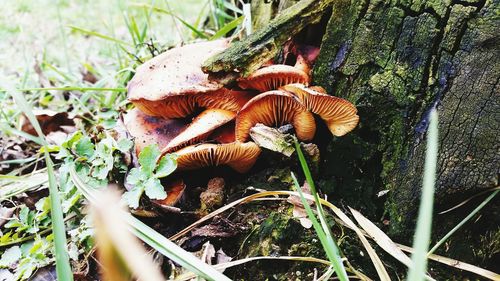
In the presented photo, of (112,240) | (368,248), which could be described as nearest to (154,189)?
(368,248)

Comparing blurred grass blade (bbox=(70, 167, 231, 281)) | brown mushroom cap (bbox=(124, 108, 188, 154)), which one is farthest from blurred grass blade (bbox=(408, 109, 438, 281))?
brown mushroom cap (bbox=(124, 108, 188, 154))

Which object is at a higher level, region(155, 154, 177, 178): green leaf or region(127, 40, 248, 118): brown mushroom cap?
region(127, 40, 248, 118): brown mushroom cap

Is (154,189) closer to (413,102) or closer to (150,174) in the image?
(150,174)

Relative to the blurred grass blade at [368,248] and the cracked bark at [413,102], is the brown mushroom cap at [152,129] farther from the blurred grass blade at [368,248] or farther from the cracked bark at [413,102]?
the blurred grass blade at [368,248]

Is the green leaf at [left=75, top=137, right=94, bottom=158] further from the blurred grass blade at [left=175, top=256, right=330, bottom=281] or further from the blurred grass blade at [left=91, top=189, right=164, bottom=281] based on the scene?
the blurred grass blade at [left=91, top=189, right=164, bottom=281]

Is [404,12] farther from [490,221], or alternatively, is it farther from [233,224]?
[233,224]

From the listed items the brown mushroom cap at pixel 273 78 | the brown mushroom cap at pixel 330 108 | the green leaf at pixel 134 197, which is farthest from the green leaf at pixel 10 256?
the brown mushroom cap at pixel 330 108
